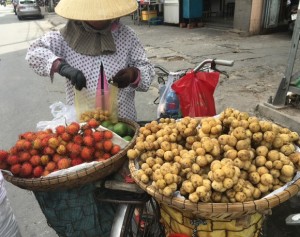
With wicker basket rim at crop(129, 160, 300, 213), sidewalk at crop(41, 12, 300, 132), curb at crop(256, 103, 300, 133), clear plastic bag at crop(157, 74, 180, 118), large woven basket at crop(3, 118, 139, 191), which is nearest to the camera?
wicker basket rim at crop(129, 160, 300, 213)

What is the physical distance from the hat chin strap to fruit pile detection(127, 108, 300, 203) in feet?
2.97

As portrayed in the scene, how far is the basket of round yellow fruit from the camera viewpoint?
1272mm

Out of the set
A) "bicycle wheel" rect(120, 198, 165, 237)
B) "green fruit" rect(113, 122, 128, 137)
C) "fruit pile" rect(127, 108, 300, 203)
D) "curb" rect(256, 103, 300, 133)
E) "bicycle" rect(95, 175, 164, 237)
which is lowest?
"curb" rect(256, 103, 300, 133)

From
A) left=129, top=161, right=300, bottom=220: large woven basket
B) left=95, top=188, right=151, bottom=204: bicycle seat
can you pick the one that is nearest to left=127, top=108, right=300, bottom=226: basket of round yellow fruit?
left=129, top=161, right=300, bottom=220: large woven basket

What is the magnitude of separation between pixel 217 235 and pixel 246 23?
9840mm

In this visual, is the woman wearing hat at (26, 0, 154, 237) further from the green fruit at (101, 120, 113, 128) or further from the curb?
the curb

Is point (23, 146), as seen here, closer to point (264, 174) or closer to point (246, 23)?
point (264, 174)

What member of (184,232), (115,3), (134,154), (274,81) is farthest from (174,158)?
(274,81)

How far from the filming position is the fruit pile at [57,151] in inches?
66.3

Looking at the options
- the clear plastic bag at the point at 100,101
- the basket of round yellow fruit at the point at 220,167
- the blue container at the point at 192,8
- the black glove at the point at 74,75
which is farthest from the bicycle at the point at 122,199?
the blue container at the point at 192,8

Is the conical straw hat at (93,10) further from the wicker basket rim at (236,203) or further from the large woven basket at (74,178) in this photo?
the wicker basket rim at (236,203)

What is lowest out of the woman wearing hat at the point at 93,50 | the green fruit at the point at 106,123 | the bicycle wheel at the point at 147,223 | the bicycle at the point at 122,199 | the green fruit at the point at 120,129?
the bicycle wheel at the point at 147,223

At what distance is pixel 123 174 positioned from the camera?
1.83 metres

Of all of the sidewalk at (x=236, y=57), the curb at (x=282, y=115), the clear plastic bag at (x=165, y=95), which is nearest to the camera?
the clear plastic bag at (x=165, y=95)
